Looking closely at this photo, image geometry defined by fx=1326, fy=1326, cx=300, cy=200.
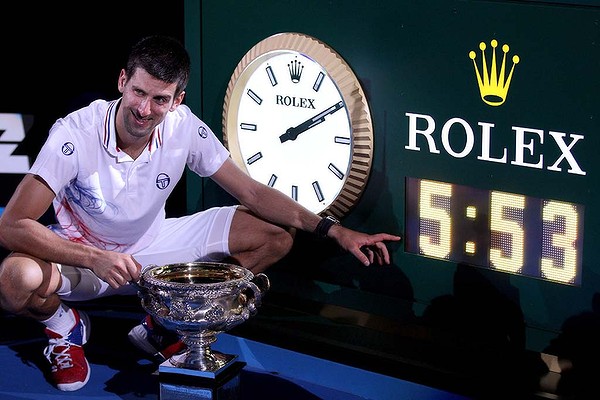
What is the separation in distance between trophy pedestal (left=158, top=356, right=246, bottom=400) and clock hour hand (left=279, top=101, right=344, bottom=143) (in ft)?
3.47

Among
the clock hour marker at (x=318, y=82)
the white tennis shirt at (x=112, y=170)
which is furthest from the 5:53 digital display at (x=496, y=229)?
the white tennis shirt at (x=112, y=170)

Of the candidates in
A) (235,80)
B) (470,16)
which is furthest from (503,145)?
(235,80)

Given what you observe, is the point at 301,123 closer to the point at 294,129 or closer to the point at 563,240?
the point at 294,129

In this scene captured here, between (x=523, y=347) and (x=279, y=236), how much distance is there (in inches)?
39.3

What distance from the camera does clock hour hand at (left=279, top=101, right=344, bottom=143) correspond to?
4.84 m

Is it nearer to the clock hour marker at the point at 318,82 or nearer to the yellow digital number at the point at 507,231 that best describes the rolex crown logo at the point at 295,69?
the clock hour marker at the point at 318,82

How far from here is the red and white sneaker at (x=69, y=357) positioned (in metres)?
4.56

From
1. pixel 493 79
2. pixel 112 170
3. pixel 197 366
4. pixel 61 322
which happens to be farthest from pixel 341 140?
pixel 61 322

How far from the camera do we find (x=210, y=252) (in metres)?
4.98

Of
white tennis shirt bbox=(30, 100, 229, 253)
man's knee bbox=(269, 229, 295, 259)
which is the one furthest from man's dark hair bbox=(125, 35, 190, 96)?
man's knee bbox=(269, 229, 295, 259)

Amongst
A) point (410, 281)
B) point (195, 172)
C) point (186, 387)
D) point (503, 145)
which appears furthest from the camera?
point (195, 172)

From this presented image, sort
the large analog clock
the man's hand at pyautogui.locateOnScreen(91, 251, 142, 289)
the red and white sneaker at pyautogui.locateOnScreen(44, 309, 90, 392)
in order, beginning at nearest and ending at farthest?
the man's hand at pyautogui.locateOnScreen(91, 251, 142, 289)
the red and white sneaker at pyautogui.locateOnScreen(44, 309, 90, 392)
the large analog clock

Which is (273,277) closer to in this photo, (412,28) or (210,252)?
(210,252)

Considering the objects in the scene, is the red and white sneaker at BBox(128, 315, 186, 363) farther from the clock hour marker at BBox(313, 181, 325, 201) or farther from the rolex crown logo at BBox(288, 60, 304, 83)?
the rolex crown logo at BBox(288, 60, 304, 83)
